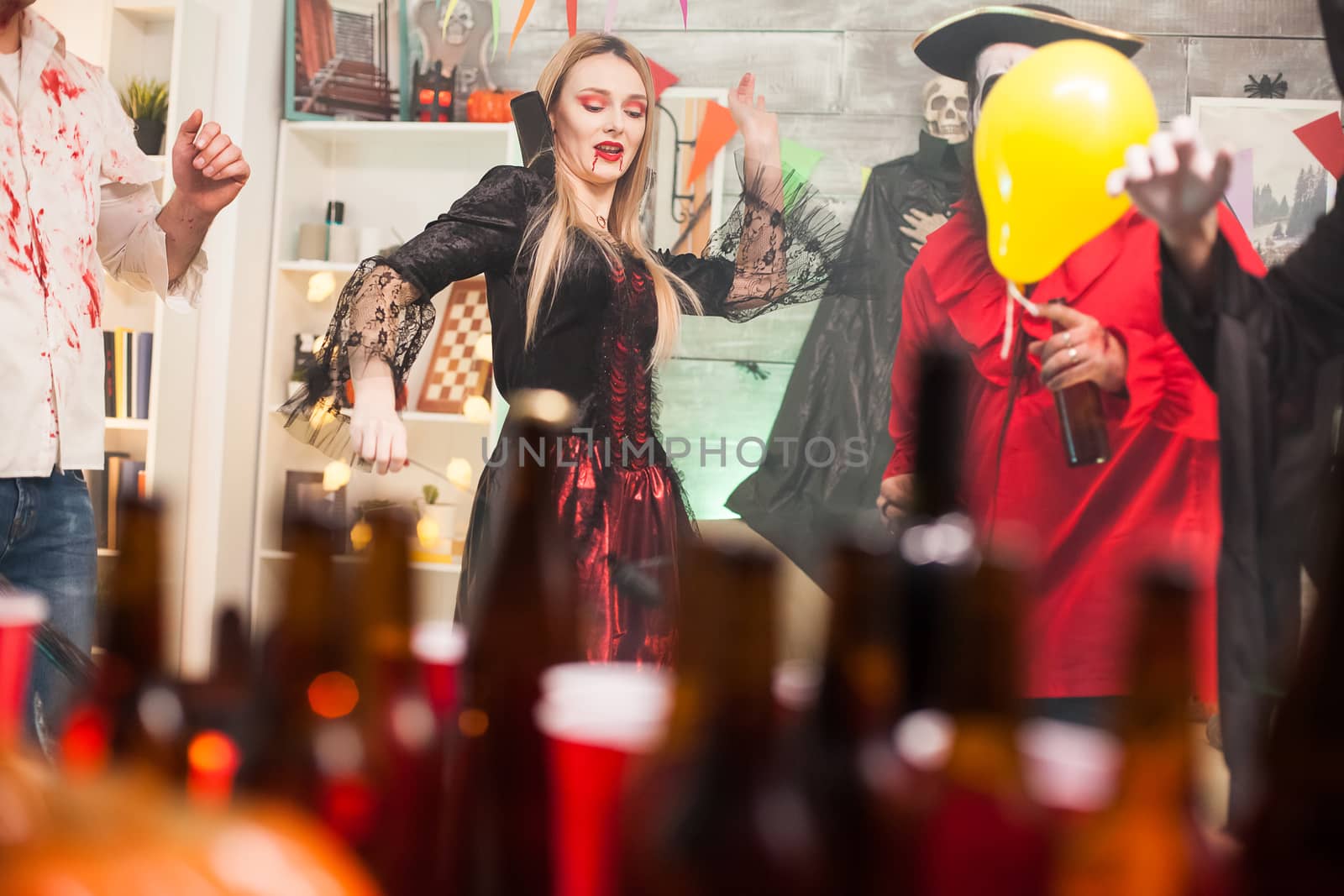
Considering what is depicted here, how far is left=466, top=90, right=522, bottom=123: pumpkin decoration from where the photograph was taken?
298cm

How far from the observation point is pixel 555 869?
1.42ft

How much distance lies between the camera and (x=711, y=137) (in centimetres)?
288

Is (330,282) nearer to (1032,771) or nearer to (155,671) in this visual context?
(155,671)

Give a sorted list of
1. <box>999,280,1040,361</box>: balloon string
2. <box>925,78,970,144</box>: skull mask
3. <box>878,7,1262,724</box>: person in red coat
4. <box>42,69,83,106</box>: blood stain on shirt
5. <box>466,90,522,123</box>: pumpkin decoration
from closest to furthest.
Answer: <box>42,69,83,106</box>: blood stain on shirt
<box>878,7,1262,724</box>: person in red coat
<box>999,280,1040,361</box>: balloon string
<box>925,78,970,144</box>: skull mask
<box>466,90,522,123</box>: pumpkin decoration

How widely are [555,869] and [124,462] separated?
309cm

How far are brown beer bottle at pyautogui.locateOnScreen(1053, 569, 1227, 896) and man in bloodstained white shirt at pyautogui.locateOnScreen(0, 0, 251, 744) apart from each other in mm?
1578

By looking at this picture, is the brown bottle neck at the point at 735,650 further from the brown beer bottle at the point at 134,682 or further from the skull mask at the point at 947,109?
the skull mask at the point at 947,109

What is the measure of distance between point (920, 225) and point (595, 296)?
0.87 meters

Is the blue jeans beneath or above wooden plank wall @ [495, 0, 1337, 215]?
beneath

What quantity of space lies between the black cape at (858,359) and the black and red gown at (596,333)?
0.09 m

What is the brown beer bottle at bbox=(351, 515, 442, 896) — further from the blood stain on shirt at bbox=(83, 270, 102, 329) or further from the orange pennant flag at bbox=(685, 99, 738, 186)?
the orange pennant flag at bbox=(685, 99, 738, 186)

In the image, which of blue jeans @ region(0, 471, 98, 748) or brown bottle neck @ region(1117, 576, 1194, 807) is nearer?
brown bottle neck @ region(1117, 576, 1194, 807)

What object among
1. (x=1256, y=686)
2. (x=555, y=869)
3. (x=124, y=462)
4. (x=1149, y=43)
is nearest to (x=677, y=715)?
(x=555, y=869)

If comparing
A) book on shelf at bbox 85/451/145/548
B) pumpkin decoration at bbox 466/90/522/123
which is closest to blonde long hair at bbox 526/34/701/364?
pumpkin decoration at bbox 466/90/522/123
